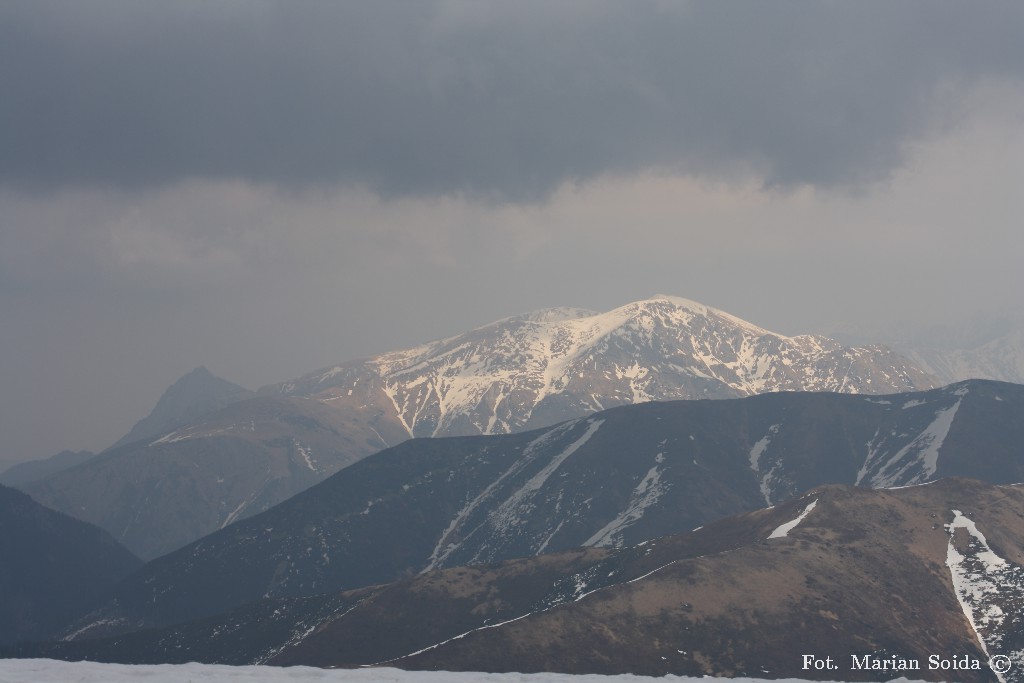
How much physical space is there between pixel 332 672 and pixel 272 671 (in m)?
2.98

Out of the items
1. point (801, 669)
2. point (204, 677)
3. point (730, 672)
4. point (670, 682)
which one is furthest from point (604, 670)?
point (204, 677)

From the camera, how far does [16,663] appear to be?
46469 mm

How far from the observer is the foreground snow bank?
43.7 m

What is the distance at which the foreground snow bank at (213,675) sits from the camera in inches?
1720

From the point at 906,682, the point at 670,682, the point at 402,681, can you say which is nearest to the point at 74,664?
the point at 402,681

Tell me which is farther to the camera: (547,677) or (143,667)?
(547,677)

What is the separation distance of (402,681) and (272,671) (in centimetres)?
632

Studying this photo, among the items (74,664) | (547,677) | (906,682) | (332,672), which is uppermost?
(74,664)

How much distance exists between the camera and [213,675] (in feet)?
151

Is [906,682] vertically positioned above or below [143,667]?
below

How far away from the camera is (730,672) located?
19725 cm

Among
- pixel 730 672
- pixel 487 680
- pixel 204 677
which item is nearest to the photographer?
pixel 204 677

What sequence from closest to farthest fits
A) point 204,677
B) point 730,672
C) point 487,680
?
point 204,677
point 487,680
point 730,672

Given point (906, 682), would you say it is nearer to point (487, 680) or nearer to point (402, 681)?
point (487, 680)
